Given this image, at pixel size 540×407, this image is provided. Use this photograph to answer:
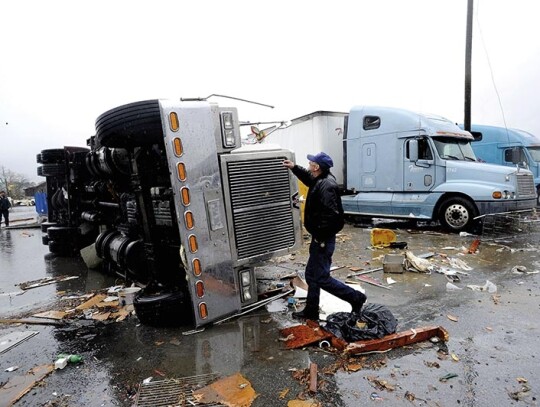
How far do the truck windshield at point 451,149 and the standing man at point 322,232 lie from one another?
7.12 metres

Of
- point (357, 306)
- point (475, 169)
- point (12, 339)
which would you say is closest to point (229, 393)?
point (357, 306)

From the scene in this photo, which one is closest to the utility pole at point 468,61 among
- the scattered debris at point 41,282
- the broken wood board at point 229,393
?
the scattered debris at point 41,282

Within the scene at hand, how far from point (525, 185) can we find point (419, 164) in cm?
256

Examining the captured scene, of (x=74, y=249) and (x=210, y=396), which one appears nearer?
(x=210, y=396)

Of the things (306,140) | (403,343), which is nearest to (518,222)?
(306,140)

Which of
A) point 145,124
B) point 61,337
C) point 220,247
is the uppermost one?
point 145,124

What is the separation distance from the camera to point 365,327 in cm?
340

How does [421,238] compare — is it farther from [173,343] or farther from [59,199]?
[59,199]

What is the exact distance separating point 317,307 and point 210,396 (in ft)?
5.29

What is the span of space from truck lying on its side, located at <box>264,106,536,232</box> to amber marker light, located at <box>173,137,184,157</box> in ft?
25.9

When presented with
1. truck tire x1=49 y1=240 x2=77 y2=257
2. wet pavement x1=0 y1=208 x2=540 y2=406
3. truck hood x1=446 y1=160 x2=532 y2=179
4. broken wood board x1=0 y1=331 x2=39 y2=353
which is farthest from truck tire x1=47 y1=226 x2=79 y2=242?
truck hood x1=446 y1=160 x2=532 y2=179

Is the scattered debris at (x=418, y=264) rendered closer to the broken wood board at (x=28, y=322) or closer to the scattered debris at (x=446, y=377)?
the scattered debris at (x=446, y=377)

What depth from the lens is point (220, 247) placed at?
372 centimetres

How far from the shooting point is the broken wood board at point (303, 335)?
3340 millimetres
